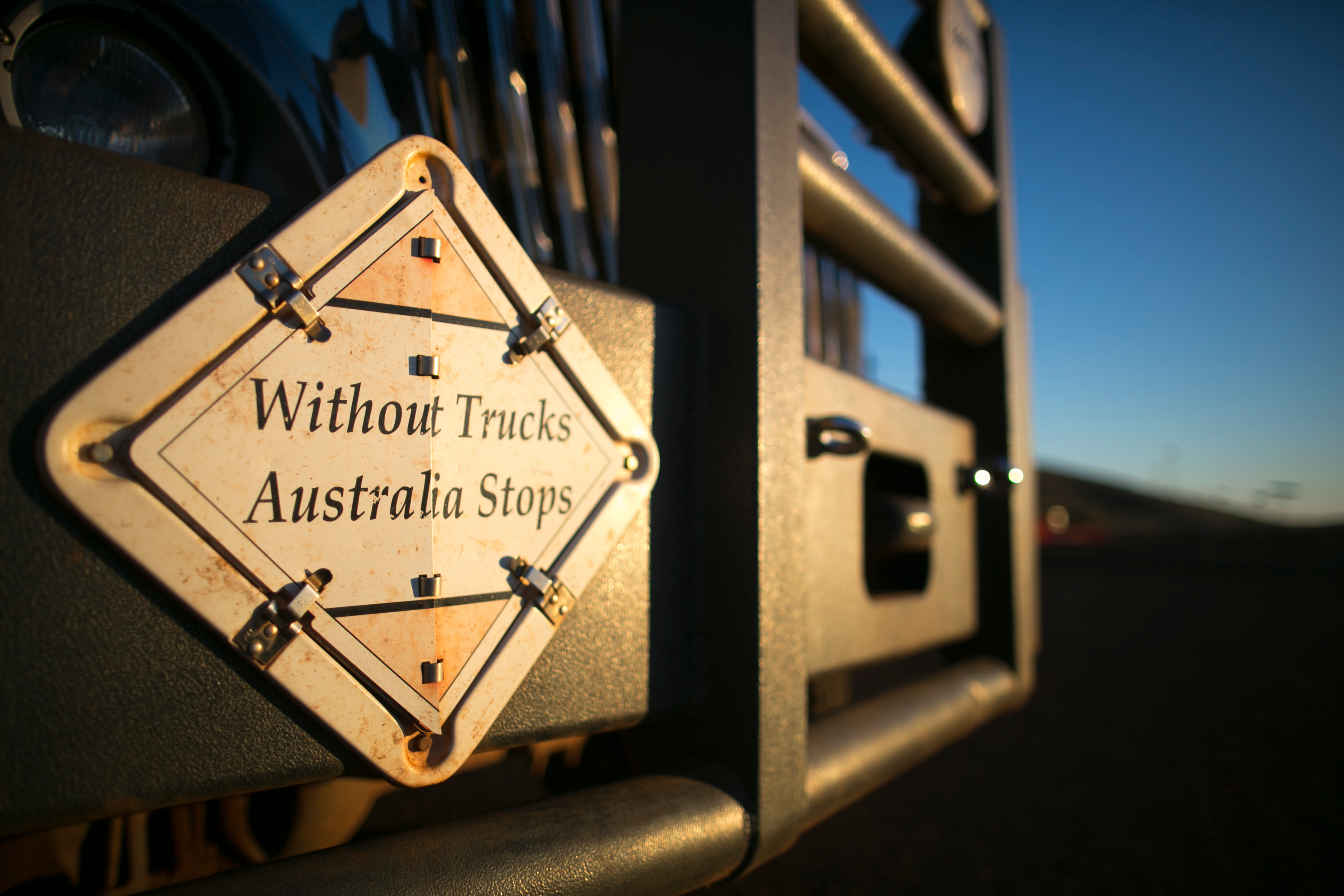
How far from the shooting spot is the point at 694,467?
1.05 metres

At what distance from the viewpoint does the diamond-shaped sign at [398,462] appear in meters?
0.64

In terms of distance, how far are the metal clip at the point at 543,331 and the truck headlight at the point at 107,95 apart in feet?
1.65

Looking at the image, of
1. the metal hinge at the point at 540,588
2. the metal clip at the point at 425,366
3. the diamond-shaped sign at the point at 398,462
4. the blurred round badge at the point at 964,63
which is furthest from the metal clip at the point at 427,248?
the blurred round badge at the point at 964,63

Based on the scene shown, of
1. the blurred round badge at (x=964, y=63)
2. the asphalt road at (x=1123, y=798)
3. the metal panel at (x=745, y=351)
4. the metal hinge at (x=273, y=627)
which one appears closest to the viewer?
the metal hinge at (x=273, y=627)

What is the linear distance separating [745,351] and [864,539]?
1.90 ft

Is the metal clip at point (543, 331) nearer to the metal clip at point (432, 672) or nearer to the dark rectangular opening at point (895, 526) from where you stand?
the metal clip at point (432, 672)

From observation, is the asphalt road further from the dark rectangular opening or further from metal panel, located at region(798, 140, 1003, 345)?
metal panel, located at region(798, 140, 1003, 345)

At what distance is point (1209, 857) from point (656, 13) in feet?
9.95

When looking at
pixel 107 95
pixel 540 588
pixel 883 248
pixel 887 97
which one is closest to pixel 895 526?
pixel 883 248

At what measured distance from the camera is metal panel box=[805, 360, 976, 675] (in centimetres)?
123

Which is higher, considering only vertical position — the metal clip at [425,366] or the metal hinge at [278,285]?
the metal hinge at [278,285]

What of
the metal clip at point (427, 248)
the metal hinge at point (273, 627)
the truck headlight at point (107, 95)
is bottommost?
the metal hinge at point (273, 627)

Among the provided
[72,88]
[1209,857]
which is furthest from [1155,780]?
[72,88]

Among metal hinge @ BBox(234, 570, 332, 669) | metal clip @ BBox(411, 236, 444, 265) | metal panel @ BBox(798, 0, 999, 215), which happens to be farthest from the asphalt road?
metal panel @ BBox(798, 0, 999, 215)
